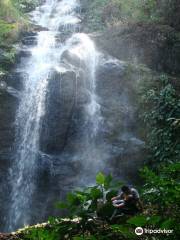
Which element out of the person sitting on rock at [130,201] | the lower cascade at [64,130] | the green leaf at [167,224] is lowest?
the lower cascade at [64,130]

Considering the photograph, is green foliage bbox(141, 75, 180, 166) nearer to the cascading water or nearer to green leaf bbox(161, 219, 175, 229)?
the cascading water

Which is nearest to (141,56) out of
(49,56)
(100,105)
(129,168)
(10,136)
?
(100,105)

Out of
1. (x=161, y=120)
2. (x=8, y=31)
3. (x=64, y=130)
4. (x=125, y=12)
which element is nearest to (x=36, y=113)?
(x=64, y=130)

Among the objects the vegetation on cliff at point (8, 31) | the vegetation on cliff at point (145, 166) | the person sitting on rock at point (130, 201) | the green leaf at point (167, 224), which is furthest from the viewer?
the vegetation on cliff at point (8, 31)

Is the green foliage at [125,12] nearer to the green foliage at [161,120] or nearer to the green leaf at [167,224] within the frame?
the green foliage at [161,120]

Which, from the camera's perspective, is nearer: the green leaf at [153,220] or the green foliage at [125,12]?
the green leaf at [153,220]

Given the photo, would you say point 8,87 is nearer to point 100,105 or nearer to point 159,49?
point 100,105

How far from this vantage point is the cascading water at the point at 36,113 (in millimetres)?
13234

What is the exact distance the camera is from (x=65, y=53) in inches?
644

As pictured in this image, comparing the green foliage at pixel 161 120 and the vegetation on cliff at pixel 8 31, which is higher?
the vegetation on cliff at pixel 8 31

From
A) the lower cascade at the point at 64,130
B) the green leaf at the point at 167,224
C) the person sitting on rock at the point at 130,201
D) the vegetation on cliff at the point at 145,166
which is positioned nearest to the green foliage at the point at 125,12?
the vegetation on cliff at the point at 145,166

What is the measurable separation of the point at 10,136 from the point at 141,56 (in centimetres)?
682

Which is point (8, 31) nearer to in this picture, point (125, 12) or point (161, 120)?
point (125, 12)

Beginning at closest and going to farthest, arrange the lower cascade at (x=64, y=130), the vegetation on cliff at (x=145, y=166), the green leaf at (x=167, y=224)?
the green leaf at (x=167, y=224) < the vegetation on cliff at (x=145, y=166) < the lower cascade at (x=64, y=130)
